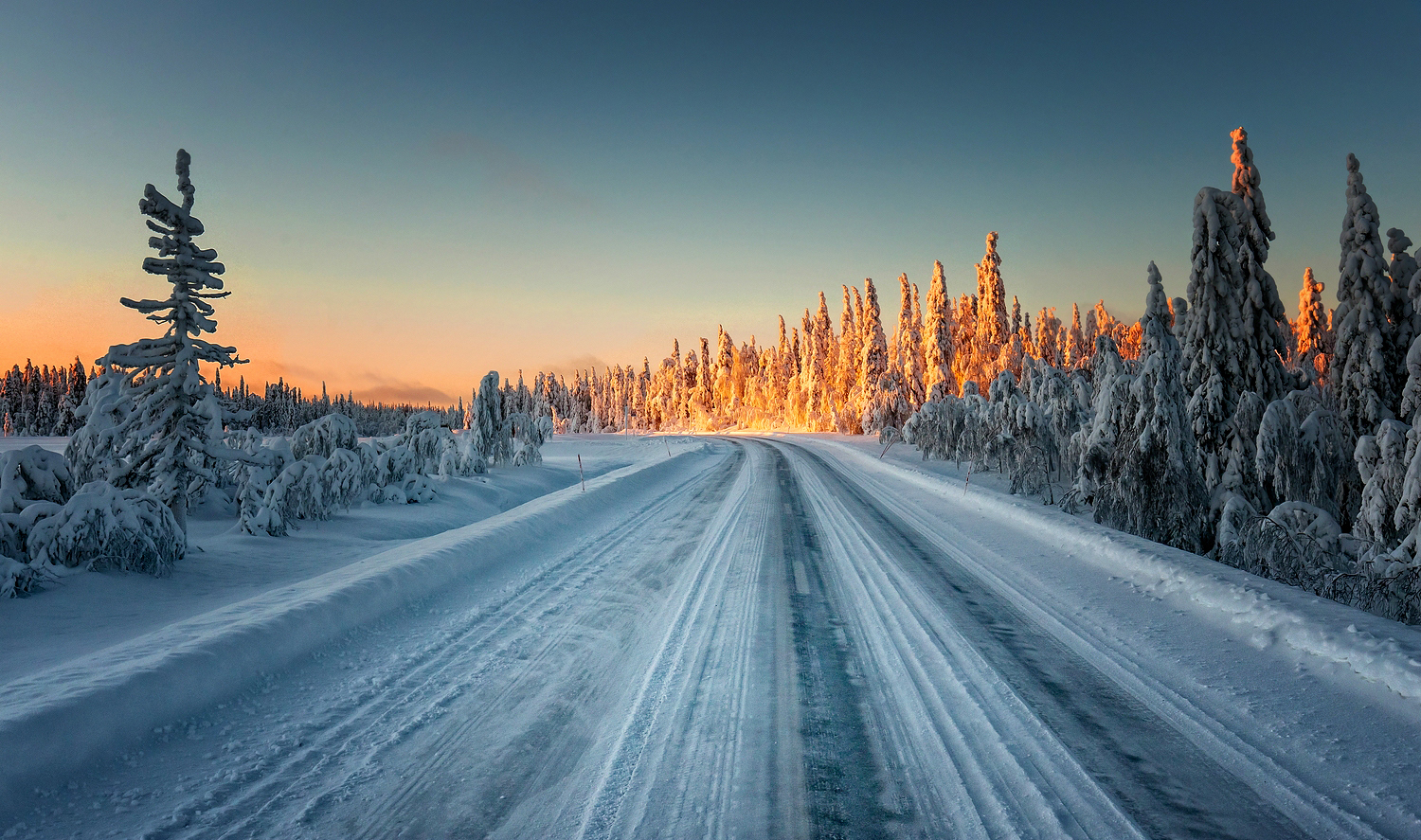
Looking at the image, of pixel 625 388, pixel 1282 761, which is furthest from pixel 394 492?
pixel 625 388

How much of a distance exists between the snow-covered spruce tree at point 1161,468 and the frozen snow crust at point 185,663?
14003 millimetres

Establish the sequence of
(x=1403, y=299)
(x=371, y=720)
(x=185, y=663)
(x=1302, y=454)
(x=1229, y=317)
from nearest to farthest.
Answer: (x=371, y=720) < (x=185, y=663) < (x=1302, y=454) < (x=1403, y=299) < (x=1229, y=317)

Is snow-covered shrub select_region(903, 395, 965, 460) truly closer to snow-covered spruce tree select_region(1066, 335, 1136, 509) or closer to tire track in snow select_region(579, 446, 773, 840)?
snow-covered spruce tree select_region(1066, 335, 1136, 509)

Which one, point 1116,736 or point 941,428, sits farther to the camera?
point 941,428

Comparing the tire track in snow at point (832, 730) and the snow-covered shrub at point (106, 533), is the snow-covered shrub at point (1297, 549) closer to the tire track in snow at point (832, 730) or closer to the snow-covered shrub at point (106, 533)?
the tire track in snow at point (832, 730)

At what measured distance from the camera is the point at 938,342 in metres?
49.2

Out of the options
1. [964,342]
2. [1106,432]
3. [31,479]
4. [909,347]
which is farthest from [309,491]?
[964,342]

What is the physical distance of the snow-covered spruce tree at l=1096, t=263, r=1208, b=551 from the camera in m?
13.6

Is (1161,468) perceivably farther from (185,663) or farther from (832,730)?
(185,663)

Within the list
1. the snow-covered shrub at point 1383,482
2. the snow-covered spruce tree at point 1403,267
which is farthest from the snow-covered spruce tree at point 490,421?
the snow-covered spruce tree at point 1403,267

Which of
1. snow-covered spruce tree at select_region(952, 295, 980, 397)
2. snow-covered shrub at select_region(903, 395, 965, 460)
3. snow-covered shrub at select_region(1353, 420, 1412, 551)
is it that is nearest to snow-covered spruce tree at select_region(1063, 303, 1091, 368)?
snow-covered spruce tree at select_region(952, 295, 980, 397)

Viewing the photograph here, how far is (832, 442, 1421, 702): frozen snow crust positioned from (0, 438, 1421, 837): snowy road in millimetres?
127

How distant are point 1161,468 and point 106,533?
1843 cm

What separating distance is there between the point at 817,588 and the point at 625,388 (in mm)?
128847
